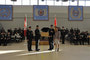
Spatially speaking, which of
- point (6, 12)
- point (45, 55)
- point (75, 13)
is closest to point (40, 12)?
point (6, 12)

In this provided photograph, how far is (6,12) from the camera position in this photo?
53.0 ft

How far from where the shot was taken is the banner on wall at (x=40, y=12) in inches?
646

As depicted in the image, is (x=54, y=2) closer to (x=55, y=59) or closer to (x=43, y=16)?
(x=43, y=16)

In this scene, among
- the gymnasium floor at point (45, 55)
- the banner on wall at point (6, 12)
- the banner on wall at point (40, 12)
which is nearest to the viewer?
the gymnasium floor at point (45, 55)

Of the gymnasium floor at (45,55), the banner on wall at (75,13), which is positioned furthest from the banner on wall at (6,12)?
the gymnasium floor at (45,55)

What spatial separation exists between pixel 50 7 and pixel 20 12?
3956 millimetres

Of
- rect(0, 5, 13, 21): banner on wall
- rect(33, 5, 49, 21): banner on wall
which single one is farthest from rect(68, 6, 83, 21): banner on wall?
rect(0, 5, 13, 21): banner on wall

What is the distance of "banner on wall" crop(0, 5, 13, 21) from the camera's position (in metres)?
16.1

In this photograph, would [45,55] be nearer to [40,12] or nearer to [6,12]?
[40,12]

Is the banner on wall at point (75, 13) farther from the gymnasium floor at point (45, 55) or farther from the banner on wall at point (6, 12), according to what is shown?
the gymnasium floor at point (45, 55)

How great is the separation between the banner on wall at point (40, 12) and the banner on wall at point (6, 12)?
304 centimetres

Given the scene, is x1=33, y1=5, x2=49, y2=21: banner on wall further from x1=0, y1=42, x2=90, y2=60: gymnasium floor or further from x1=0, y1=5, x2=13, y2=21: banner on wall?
x1=0, y1=42, x2=90, y2=60: gymnasium floor

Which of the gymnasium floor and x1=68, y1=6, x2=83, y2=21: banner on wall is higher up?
x1=68, y1=6, x2=83, y2=21: banner on wall

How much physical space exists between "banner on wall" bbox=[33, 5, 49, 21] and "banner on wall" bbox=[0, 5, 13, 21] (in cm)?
304
